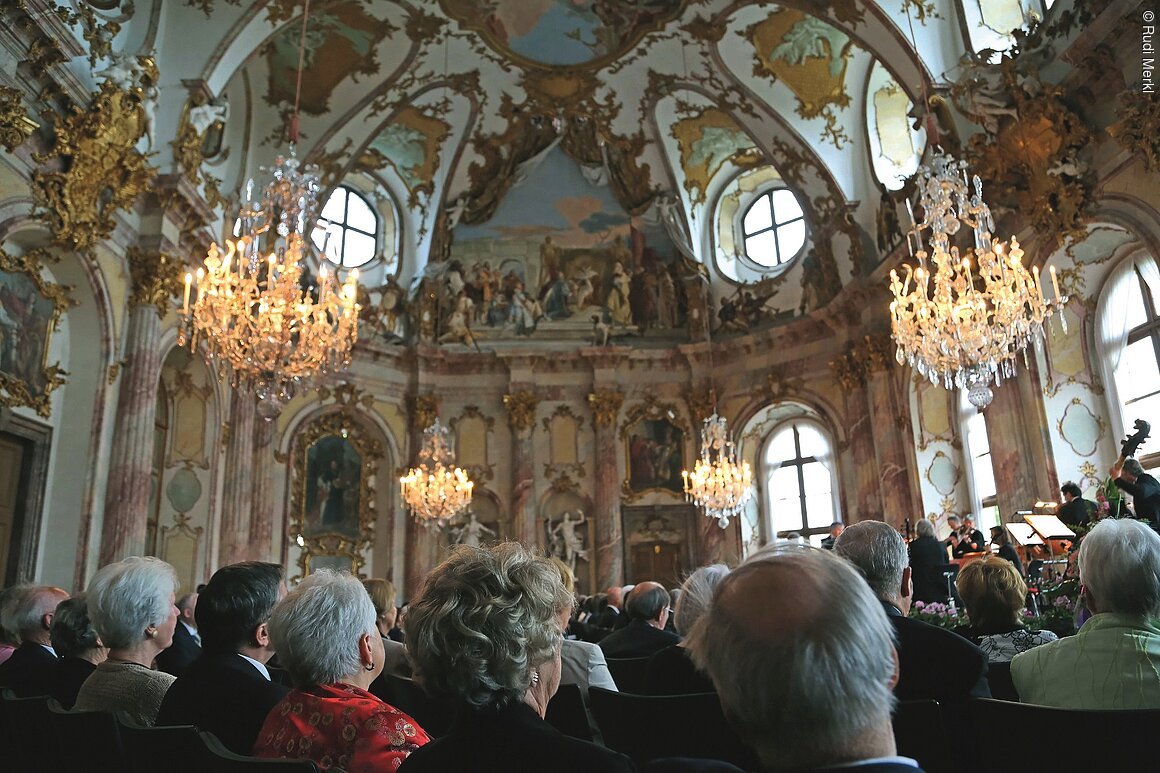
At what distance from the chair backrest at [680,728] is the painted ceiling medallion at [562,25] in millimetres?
14385

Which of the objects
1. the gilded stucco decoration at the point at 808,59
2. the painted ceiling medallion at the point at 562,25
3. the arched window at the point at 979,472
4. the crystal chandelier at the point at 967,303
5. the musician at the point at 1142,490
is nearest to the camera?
the musician at the point at 1142,490

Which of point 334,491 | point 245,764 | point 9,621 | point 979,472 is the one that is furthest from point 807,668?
point 334,491

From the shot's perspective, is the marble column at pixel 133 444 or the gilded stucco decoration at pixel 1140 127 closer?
the gilded stucco decoration at pixel 1140 127

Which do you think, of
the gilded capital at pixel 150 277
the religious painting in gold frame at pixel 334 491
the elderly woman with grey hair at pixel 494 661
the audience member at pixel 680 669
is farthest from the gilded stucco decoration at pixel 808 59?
the elderly woman with grey hair at pixel 494 661

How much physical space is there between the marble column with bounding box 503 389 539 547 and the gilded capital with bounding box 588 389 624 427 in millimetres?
1268

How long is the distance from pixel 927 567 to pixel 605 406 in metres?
11.5

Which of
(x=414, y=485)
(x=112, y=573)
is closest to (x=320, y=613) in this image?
(x=112, y=573)

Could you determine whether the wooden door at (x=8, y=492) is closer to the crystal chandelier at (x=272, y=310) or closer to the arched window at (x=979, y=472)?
the crystal chandelier at (x=272, y=310)

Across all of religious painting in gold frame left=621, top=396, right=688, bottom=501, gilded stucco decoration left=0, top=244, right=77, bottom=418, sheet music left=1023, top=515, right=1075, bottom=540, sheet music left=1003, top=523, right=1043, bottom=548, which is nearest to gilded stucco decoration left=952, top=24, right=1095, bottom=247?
sheet music left=1003, top=523, right=1043, bottom=548

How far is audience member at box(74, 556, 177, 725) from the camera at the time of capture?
130 inches

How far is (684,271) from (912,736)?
56.1 feet

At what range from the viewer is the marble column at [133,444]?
418 inches

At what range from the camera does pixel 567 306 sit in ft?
63.6

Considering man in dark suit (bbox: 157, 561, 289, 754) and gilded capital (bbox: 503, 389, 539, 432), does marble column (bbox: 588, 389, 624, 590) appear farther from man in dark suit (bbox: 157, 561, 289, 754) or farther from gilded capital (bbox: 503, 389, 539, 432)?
man in dark suit (bbox: 157, 561, 289, 754)
